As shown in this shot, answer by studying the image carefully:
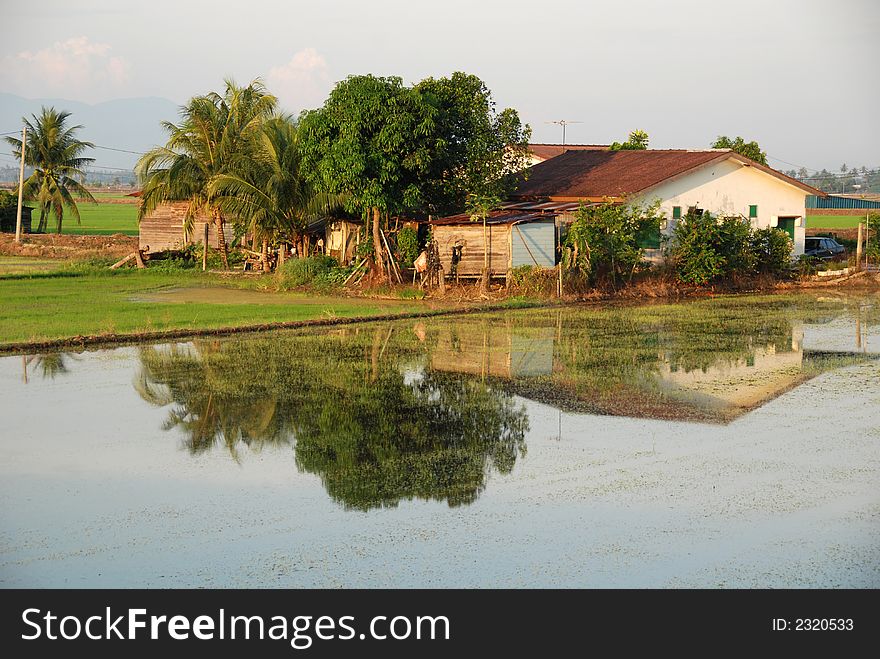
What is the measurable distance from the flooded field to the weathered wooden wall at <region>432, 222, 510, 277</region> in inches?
366

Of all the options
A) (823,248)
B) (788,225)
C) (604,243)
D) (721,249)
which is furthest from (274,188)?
(823,248)

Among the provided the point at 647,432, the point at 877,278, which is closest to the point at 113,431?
the point at 647,432

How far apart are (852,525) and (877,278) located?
940 inches

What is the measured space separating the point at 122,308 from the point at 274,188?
7.71m

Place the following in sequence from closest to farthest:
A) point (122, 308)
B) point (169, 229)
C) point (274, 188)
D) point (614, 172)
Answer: point (122, 308)
point (274, 188)
point (614, 172)
point (169, 229)

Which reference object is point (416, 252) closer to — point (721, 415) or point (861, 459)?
point (721, 415)

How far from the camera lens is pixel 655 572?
6.21m

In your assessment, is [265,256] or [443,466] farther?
[265,256]

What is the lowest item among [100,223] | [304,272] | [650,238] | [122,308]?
[122,308]

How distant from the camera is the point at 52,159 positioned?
47688 mm

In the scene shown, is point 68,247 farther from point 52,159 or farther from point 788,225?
point 788,225

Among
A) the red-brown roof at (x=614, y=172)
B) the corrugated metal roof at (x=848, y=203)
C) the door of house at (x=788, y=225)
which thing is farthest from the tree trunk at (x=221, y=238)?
the corrugated metal roof at (x=848, y=203)

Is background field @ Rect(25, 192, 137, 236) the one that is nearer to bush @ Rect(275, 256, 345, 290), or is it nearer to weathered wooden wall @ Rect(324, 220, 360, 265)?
weathered wooden wall @ Rect(324, 220, 360, 265)

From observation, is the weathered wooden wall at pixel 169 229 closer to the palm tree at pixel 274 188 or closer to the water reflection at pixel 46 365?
the palm tree at pixel 274 188
